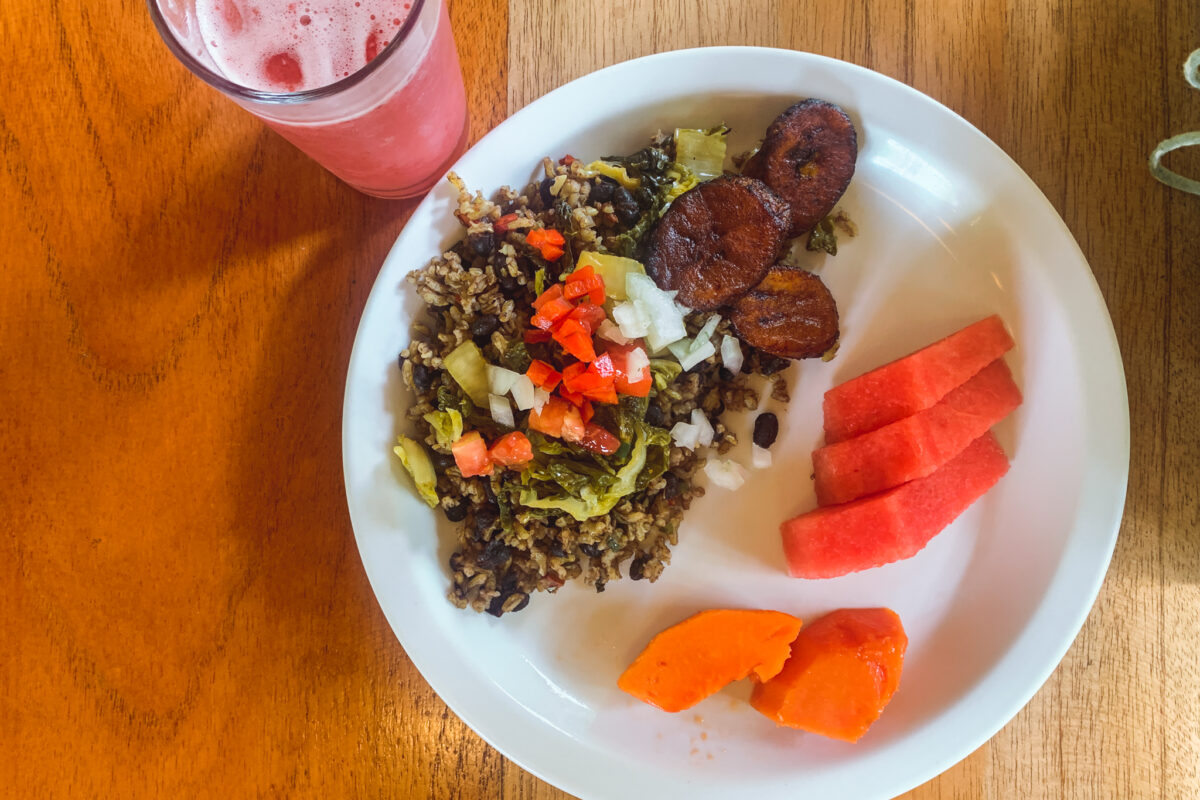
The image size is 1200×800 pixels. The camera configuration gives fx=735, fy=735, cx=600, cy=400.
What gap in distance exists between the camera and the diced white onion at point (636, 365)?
1.41 metres

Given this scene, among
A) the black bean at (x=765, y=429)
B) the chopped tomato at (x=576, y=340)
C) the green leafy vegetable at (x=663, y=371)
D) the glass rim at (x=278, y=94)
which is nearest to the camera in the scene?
the glass rim at (x=278, y=94)

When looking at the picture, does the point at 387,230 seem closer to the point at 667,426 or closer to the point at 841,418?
the point at 667,426

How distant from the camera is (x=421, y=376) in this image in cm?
152

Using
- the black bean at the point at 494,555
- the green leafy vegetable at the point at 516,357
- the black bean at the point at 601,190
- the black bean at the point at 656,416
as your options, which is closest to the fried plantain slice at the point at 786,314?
the black bean at the point at 656,416

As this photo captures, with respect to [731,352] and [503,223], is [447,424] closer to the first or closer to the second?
[503,223]

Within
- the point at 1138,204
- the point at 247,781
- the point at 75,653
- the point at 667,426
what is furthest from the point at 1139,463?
the point at 75,653

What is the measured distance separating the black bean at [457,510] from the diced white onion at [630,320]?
502mm

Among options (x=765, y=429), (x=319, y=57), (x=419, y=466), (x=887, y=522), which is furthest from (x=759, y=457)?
(x=319, y=57)

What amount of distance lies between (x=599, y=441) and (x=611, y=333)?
0.21 meters

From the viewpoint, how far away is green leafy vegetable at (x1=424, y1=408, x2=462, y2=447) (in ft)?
4.80

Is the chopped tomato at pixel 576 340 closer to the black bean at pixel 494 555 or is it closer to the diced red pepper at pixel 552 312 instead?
the diced red pepper at pixel 552 312

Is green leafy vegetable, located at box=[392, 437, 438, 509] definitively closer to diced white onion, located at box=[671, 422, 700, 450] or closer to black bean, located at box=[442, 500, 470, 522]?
black bean, located at box=[442, 500, 470, 522]

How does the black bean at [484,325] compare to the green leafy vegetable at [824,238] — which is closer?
the black bean at [484,325]

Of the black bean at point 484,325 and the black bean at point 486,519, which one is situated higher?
the black bean at point 484,325
